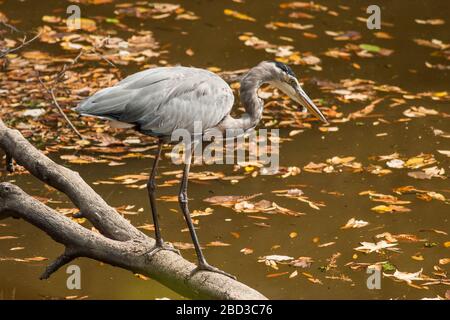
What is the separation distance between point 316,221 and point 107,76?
3.73 meters

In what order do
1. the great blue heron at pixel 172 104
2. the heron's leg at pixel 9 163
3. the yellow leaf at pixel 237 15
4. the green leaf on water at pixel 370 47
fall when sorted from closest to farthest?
1. the great blue heron at pixel 172 104
2. the heron's leg at pixel 9 163
3. the green leaf on water at pixel 370 47
4. the yellow leaf at pixel 237 15

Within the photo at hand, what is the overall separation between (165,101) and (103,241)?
3.34 ft

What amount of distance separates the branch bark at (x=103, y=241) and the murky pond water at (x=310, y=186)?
0.57 metres

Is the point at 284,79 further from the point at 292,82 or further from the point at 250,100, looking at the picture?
the point at 250,100

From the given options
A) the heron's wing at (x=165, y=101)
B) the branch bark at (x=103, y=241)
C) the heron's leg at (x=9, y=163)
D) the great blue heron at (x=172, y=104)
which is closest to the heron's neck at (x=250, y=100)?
the great blue heron at (x=172, y=104)

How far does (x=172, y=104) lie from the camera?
6.08 meters

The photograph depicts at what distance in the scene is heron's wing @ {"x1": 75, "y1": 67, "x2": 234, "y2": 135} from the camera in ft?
19.5

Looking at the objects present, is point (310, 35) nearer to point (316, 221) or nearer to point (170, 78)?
point (316, 221)

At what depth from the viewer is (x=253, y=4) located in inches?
497

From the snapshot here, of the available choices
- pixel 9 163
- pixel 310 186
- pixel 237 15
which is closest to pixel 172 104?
pixel 9 163

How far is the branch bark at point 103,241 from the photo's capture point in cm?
550

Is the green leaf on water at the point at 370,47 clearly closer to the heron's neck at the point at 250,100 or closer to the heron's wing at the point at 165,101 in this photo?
the heron's neck at the point at 250,100

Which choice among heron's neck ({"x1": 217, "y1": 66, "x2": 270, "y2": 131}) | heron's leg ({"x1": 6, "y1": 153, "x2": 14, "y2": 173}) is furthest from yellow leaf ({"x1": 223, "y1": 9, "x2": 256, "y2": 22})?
heron's neck ({"x1": 217, "y1": 66, "x2": 270, "y2": 131})
